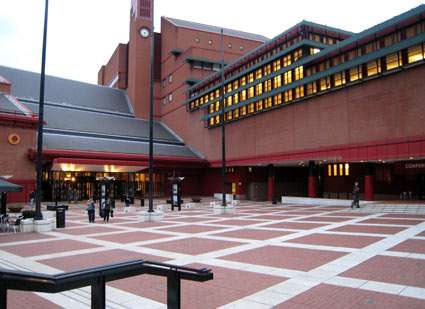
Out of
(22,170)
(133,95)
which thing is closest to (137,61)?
(133,95)

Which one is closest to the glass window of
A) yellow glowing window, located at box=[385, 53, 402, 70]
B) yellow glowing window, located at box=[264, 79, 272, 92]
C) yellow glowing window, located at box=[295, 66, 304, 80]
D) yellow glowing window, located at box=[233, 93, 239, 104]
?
yellow glowing window, located at box=[264, 79, 272, 92]

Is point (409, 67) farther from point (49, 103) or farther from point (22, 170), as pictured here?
point (49, 103)

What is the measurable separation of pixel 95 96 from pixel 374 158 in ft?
188

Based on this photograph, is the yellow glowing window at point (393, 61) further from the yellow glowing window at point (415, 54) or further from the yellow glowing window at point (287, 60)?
the yellow glowing window at point (287, 60)

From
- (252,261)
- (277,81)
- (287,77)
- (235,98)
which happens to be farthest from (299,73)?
(252,261)

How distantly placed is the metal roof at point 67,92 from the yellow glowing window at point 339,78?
154 ft

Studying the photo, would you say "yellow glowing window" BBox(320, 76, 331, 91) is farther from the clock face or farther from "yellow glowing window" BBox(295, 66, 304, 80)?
the clock face

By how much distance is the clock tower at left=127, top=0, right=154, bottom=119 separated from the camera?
7400cm

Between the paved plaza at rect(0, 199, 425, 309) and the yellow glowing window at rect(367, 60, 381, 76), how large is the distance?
19.8 metres

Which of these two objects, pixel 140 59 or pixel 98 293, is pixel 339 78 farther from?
pixel 140 59

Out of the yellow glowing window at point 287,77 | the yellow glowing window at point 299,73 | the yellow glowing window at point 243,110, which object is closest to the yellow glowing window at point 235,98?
the yellow glowing window at point 243,110

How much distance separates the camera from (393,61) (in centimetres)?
3262

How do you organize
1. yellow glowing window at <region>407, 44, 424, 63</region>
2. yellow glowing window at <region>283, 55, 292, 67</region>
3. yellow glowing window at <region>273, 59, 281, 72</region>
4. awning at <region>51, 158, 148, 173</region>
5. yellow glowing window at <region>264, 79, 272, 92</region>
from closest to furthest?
yellow glowing window at <region>407, 44, 424, 63</region>
yellow glowing window at <region>283, 55, 292, 67</region>
yellow glowing window at <region>273, 59, 281, 72</region>
yellow glowing window at <region>264, 79, 272, 92</region>
awning at <region>51, 158, 148, 173</region>

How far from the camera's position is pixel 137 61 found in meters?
73.8
